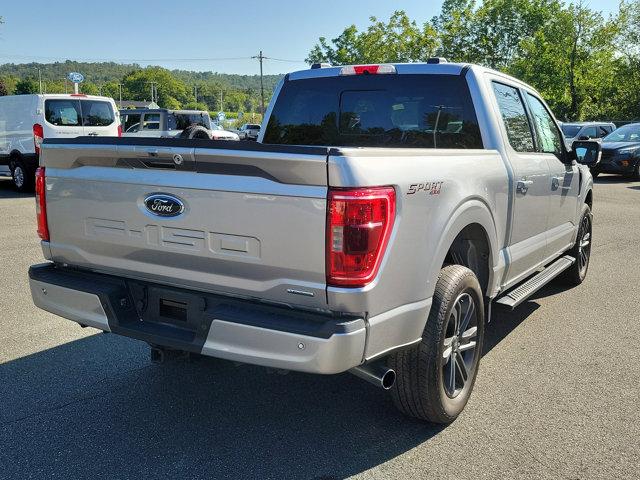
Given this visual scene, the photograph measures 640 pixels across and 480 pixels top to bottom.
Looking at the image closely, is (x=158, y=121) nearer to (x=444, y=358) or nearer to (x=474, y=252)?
(x=474, y=252)

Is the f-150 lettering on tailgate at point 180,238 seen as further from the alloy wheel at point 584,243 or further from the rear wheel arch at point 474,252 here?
the alloy wheel at point 584,243

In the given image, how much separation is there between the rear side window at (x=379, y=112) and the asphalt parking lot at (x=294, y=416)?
5.33 feet

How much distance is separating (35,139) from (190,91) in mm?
179126

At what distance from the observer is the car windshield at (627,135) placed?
18.7 meters

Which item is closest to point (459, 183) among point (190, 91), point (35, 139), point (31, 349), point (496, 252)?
point (496, 252)

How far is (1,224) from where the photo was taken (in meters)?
9.51

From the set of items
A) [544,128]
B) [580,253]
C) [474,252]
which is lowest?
[580,253]

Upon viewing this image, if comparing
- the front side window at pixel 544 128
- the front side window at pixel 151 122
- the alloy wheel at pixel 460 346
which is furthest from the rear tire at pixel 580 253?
the front side window at pixel 151 122

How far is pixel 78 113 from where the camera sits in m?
13.6

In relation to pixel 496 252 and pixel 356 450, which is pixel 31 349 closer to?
pixel 356 450

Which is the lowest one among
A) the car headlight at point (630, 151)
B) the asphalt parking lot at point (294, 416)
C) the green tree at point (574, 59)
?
the asphalt parking lot at point (294, 416)

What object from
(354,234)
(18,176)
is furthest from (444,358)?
(18,176)

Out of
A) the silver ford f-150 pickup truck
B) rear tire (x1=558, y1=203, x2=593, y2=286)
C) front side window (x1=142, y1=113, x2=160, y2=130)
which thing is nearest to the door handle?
the silver ford f-150 pickup truck

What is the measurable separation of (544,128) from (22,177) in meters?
12.1
